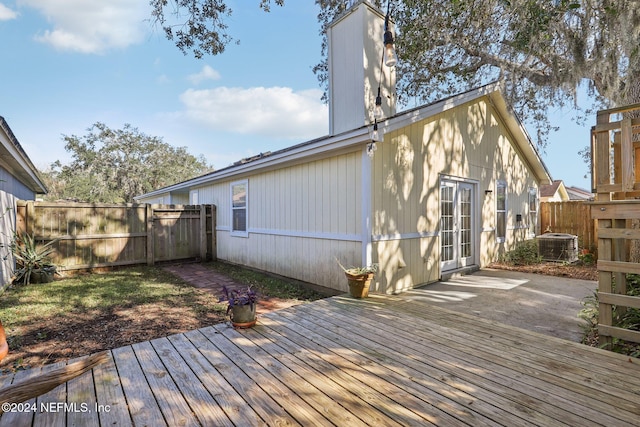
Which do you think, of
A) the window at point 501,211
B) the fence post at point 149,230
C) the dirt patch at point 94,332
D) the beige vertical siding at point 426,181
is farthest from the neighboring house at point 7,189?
the window at point 501,211

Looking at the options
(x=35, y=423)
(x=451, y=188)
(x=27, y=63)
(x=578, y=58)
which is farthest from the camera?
(x=27, y=63)

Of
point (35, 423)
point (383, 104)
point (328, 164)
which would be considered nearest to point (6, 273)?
point (35, 423)

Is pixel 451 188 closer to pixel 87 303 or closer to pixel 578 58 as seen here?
pixel 578 58

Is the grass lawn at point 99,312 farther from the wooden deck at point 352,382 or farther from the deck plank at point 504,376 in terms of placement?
the deck plank at point 504,376

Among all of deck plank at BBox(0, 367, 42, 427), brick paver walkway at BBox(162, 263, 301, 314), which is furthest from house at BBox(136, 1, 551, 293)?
deck plank at BBox(0, 367, 42, 427)

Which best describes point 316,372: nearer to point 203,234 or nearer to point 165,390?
point 165,390

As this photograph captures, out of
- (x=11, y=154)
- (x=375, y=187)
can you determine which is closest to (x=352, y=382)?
(x=375, y=187)

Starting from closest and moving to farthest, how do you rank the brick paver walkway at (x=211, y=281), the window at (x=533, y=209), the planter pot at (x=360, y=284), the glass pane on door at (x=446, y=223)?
the planter pot at (x=360, y=284) < the brick paver walkway at (x=211, y=281) < the glass pane on door at (x=446, y=223) < the window at (x=533, y=209)

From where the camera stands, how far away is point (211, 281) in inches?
251

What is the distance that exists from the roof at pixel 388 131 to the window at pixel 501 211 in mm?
1745

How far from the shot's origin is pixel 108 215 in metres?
7.54

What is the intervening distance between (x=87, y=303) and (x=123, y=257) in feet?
11.1

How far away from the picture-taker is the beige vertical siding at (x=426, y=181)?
191 inches

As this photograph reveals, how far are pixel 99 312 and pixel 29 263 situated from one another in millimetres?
3198
